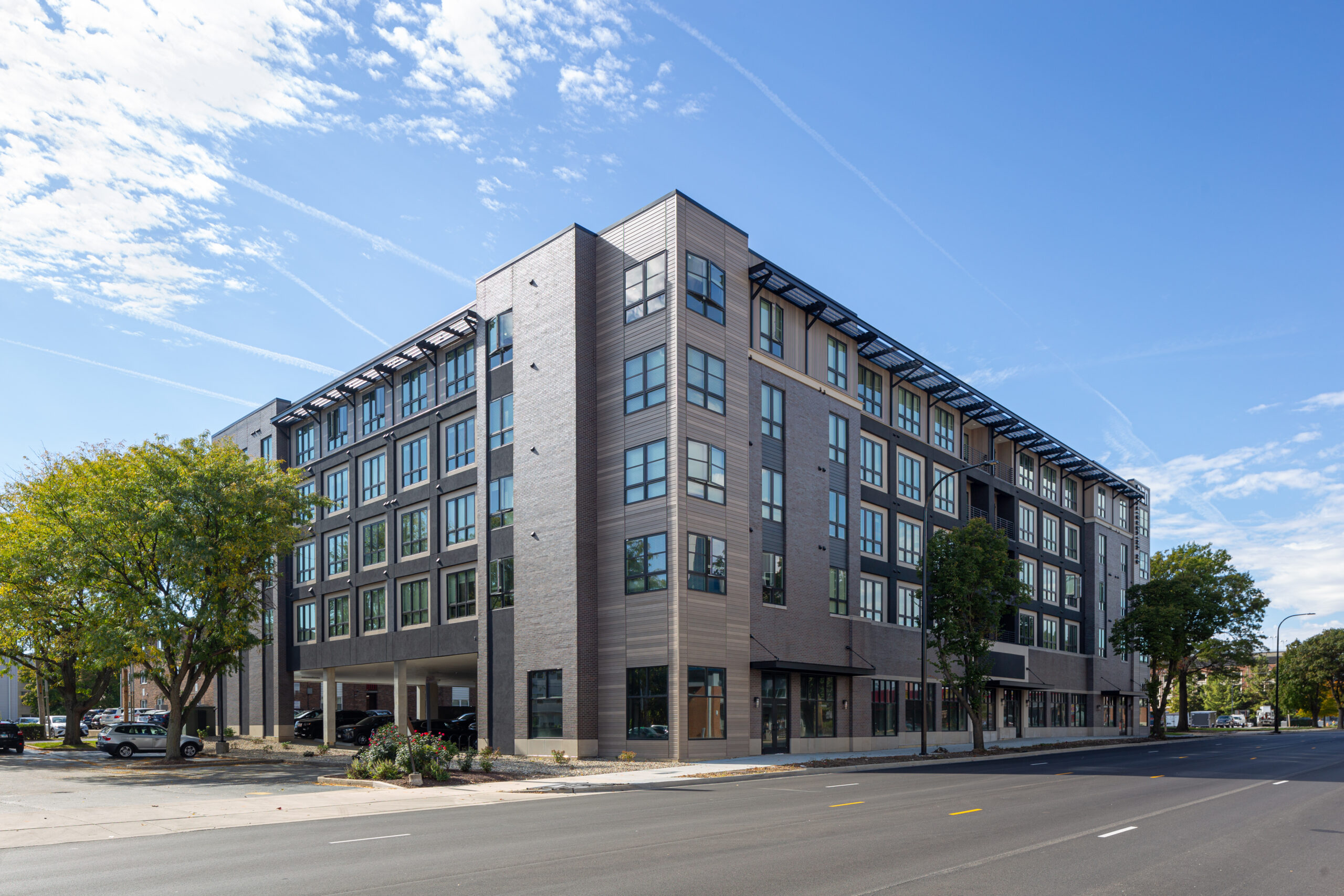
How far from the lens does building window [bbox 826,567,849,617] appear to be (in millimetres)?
44281

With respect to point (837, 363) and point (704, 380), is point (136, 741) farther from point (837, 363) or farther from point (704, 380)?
point (837, 363)

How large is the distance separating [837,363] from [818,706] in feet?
50.8

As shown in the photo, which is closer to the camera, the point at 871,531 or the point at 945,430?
the point at 871,531

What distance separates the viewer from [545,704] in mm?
38219

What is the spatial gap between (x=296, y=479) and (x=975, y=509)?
125 ft

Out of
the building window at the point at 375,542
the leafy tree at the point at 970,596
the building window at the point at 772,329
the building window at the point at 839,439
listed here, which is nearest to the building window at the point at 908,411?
the building window at the point at 839,439

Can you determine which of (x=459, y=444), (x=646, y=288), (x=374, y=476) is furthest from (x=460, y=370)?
(x=646, y=288)

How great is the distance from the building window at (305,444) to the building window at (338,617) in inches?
345

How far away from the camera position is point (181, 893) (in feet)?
35.2

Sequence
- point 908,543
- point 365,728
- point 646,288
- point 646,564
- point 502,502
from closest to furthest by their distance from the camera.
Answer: point 646,564 < point 646,288 < point 502,502 < point 365,728 < point 908,543

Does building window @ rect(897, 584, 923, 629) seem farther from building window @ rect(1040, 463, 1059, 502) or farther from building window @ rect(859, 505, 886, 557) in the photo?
building window @ rect(1040, 463, 1059, 502)

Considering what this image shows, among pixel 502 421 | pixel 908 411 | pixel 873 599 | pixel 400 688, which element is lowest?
pixel 400 688

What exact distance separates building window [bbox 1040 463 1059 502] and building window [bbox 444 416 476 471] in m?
40.4

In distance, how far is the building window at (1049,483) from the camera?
67.9 meters
